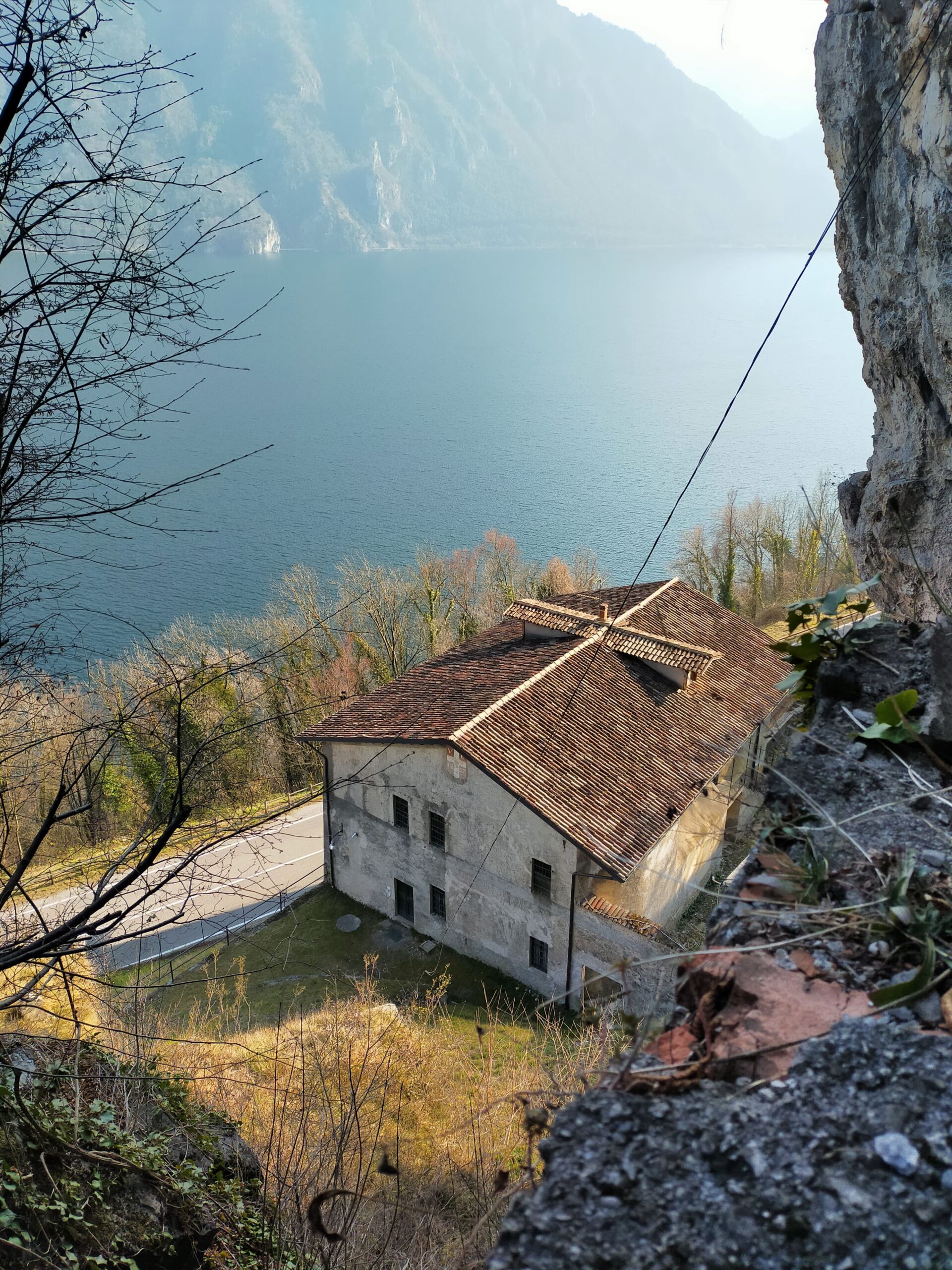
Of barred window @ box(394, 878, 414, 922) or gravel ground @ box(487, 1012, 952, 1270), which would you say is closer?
gravel ground @ box(487, 1012, 952, 1270)

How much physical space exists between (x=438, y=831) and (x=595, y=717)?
188 inches

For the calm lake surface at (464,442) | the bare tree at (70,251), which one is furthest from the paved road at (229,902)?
the bare tree at (70,251)

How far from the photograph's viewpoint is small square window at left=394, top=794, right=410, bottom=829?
74.0 ft

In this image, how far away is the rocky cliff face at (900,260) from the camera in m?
7.01

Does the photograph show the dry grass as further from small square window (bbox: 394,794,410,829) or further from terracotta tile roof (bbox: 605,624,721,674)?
Result: terracotta tile roof (bbox: 605,624,721,674)

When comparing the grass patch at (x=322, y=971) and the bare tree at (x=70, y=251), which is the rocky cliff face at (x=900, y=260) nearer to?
the bare tree at (x=70, y=251)

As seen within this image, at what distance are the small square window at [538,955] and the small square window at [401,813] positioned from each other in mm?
4214

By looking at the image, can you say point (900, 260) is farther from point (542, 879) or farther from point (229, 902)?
point (229, 902)

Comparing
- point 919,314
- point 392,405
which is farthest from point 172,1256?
point 392,405

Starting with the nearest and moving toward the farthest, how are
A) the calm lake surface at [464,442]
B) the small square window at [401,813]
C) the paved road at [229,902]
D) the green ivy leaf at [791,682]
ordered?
the green ivy leaf at [791,682] < the small square window at [401,813] < the paved road at [229,902] < the calm lake surface at [464,442]

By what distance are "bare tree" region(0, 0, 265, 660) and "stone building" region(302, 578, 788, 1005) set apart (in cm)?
1253

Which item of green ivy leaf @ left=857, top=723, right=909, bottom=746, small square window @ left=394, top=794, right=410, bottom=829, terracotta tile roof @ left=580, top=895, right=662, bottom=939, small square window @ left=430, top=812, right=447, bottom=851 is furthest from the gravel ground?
small square window @ left=394, top=794, right=410, bottom=829

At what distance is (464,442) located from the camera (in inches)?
3255

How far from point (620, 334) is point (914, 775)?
143610 mm
